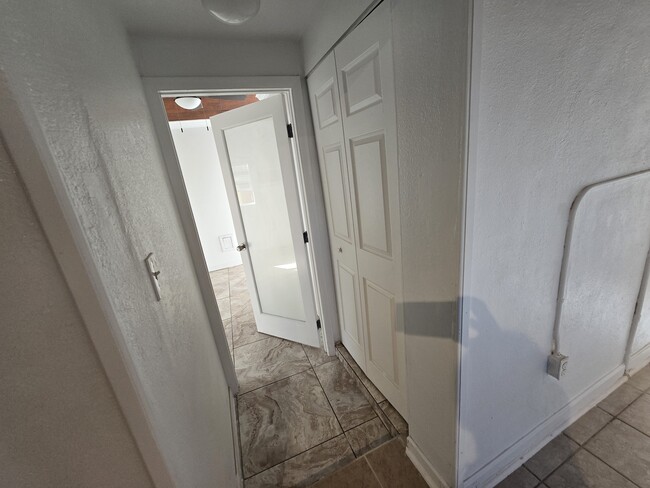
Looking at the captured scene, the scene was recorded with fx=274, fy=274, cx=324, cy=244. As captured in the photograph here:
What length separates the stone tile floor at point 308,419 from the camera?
4.65 ft

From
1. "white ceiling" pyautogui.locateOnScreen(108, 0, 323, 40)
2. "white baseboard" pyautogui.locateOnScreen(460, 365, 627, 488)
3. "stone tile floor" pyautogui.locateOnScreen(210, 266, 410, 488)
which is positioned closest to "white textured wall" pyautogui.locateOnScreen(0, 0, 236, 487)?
"white ceiling" pyautogui.locateOnScreen(108, 0, 323, 40)

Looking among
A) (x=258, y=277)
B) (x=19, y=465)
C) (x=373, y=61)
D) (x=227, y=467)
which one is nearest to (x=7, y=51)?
(x=19, y=465)

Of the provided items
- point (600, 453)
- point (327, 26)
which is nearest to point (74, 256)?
point (327, 26)

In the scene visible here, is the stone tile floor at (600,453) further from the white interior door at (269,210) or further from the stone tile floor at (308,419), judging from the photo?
the white interior door at (269,210)

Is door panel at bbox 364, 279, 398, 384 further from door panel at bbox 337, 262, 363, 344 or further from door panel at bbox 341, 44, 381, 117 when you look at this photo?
door panel at bbox 341, 44, 381, 117

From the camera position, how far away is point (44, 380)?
0.46 m

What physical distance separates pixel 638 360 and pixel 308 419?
206 cm

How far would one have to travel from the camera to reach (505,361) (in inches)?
42.9

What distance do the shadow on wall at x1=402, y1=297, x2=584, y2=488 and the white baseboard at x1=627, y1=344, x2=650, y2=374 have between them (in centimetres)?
85

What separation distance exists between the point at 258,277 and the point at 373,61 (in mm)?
1833

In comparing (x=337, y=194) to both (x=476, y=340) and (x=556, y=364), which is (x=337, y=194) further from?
(x=556, y=364)

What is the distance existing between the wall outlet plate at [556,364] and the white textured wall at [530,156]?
36 millimetres

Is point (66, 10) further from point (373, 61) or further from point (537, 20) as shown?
point (537, 20)

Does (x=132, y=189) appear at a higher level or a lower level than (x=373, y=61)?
lower
